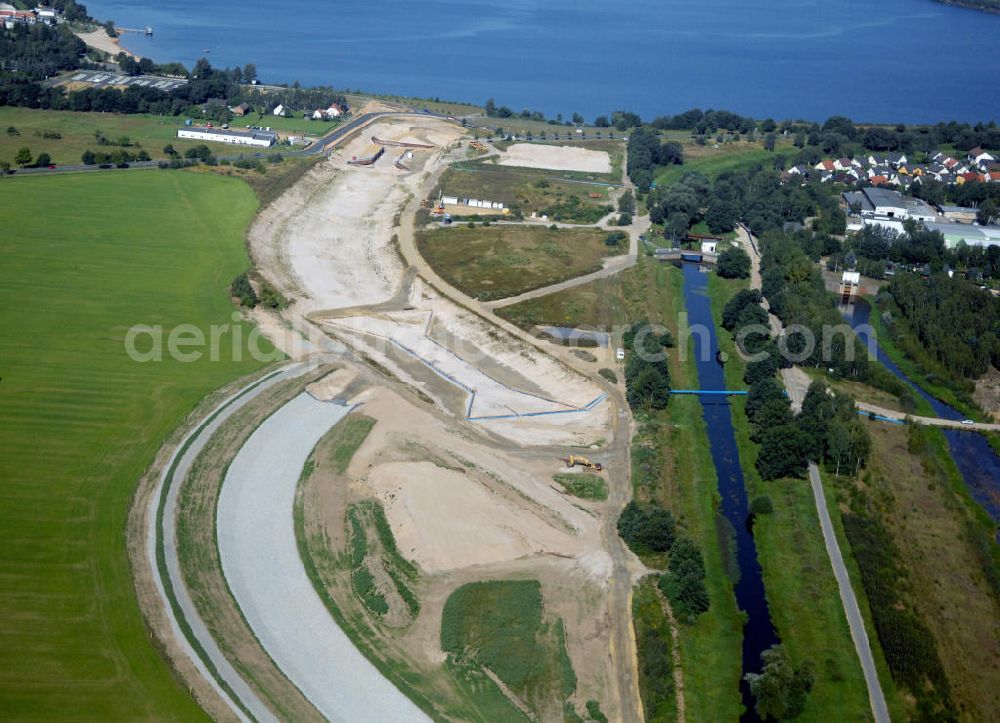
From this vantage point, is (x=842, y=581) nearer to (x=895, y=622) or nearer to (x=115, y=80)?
(x=895, y=622)

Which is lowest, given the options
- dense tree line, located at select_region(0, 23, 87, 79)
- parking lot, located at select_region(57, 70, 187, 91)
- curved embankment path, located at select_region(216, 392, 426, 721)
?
curved embankment path, located at select_region(216, 392, 426, 721)

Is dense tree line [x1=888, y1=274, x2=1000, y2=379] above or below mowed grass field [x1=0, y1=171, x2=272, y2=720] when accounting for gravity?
above

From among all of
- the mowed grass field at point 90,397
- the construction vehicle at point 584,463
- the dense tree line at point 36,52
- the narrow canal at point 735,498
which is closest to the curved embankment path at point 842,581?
the narrow canal at point 735,498

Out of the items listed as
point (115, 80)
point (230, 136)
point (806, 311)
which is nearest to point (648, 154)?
point (230, 136)

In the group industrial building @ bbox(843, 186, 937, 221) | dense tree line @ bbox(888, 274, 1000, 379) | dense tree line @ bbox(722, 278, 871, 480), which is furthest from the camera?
industrial building @ bbox(843, 186, 937, 221)

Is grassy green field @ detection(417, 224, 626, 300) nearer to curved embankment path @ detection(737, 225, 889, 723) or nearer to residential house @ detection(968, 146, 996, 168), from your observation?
curved embankment path @ detection(737, 225, 889, 723)

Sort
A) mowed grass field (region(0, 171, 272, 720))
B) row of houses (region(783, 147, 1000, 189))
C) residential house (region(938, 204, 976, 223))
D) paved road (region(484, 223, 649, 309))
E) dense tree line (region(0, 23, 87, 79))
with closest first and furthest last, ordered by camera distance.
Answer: mowed grass field (region(0, 171, 272, 720)) < paved road (region(484, 223, 649, 309)) < residential house (region(938, 204, 976, 223)) < row of houses (region(783, 147, 1000, 189)) < dense tree line (region(0, 23, 87, 79))

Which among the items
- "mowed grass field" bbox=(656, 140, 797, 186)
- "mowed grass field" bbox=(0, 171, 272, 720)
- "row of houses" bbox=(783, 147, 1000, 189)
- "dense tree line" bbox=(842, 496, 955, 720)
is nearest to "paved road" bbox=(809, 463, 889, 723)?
"dense tree line" bbox=(842, 496, 955, 720)
